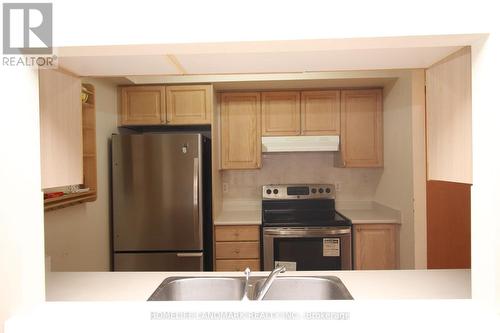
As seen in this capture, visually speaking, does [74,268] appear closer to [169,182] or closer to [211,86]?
[169,182]

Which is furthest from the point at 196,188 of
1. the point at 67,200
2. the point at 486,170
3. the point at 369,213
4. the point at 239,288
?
the point at 486,170

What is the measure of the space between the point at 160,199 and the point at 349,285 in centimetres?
198

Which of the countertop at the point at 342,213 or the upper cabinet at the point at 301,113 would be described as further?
the upper cabinet at the point at 301,113

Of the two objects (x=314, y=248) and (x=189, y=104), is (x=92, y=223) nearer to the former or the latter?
(x=189, y=104)

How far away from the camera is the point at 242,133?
3.45 m

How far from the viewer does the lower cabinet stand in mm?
3059

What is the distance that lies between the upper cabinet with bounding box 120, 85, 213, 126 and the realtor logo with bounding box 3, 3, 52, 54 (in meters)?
2.31

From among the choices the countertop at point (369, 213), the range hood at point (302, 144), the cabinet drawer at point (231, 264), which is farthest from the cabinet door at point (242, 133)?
the countertop at point (369, 213)

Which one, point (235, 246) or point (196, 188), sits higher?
point (196, 188)

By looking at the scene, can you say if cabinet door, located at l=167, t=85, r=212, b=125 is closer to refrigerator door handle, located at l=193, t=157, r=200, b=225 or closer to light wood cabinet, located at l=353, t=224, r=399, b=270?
refrigerator door handle, located at l=193, t=157, r=200, b=225

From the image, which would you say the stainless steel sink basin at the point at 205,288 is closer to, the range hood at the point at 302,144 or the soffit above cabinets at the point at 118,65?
the soffit above cabinets at the point at 118,65

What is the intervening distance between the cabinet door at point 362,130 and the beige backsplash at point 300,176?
33 cm

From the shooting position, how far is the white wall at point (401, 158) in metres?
2.73

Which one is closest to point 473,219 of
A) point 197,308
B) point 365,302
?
point 365,302
